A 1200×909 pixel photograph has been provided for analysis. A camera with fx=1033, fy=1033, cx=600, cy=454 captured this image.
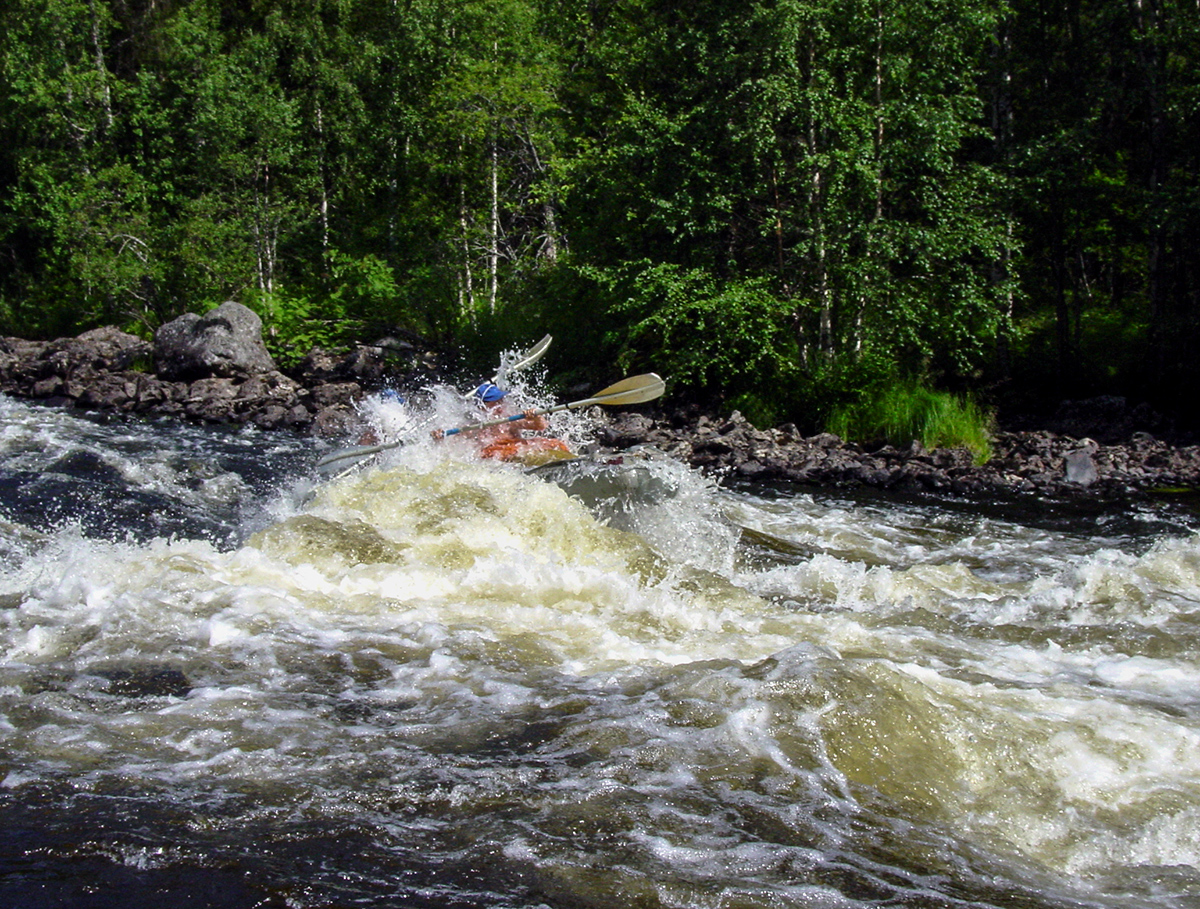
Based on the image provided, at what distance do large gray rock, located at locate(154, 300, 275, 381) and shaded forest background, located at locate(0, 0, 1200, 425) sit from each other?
1.09 m

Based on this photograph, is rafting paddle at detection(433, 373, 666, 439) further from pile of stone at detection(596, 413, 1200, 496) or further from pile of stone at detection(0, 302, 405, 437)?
pile of stone at detection(0, 302, 405, 437)

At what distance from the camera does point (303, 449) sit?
11781mm

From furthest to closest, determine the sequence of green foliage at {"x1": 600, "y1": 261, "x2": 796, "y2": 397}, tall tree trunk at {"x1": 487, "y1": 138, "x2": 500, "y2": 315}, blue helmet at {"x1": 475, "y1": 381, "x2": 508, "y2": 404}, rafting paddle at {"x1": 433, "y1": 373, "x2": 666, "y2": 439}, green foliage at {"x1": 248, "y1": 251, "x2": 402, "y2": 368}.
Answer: tall tree trunk at {"x1": 487, "y1": 138, "x2": 500, "y2": 315} < green foliage at {"x1": 248, "y1": 251, "x2": 402, "y2": 368} < green foliage at {"x1": 600, "y1": 261, "x2": 796, "y2": 397} < blue helmet at {"x1": 475, "y1": 381, "x2": 508, "y2": 404} < rafting paddle at {"x1": 433, "y1": 373, "x2": 666, "y2": 439}

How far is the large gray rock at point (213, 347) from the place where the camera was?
1559cm

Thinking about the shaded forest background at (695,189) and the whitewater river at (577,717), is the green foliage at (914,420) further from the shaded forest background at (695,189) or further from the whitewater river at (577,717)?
the whitewater river at (577,717)

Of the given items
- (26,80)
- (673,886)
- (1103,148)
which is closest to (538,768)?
(673,886)

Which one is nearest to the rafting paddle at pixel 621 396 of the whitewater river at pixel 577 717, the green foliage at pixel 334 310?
the whitewater river at pixel 577 717

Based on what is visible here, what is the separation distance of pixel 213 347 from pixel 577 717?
1343cm

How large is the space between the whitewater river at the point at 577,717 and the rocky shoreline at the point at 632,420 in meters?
3.21

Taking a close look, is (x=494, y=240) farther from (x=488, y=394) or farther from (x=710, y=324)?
(x=488, y=394)

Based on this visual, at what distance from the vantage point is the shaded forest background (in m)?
12.2

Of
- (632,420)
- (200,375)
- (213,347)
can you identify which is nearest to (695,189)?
(632,420)

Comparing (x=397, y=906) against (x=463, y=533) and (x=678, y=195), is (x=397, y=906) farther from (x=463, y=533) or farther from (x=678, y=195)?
(x=678, y=195)

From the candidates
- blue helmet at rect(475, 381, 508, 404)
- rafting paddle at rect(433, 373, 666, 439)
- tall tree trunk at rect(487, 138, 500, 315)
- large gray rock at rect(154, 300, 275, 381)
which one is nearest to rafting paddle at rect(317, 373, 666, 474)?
rafting paddle at rect(433, 373, 666, 439)
